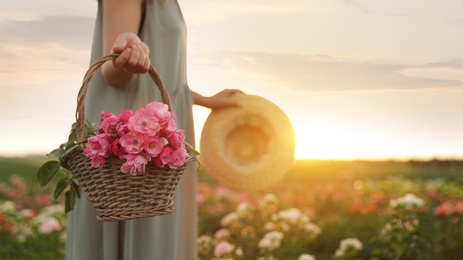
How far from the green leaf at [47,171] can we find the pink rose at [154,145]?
298 mm

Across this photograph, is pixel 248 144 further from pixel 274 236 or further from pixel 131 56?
pixel 274 236

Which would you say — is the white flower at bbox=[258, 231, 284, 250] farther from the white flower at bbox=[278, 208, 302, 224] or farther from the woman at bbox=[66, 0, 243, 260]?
the woman at bbox=[66, 0, 243, 260]

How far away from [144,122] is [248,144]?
0.98 meters

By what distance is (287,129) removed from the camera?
284 centimetres

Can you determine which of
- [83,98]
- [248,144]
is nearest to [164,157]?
[83,98]

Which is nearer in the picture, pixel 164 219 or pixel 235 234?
pixel 164 219

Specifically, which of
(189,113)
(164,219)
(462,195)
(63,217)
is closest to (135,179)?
(164,219)

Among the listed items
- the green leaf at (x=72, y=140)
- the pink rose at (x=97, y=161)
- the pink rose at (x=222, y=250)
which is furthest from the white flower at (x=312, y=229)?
the pink rose at (x=97, y=161)

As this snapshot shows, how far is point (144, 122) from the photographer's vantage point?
6.53ft

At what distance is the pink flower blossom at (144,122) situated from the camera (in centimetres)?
198

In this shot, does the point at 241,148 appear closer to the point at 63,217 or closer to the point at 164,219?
the point at 164,219

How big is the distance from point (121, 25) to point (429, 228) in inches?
131

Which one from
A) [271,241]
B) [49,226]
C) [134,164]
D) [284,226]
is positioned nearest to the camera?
[134,164]

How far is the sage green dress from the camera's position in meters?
2.24
